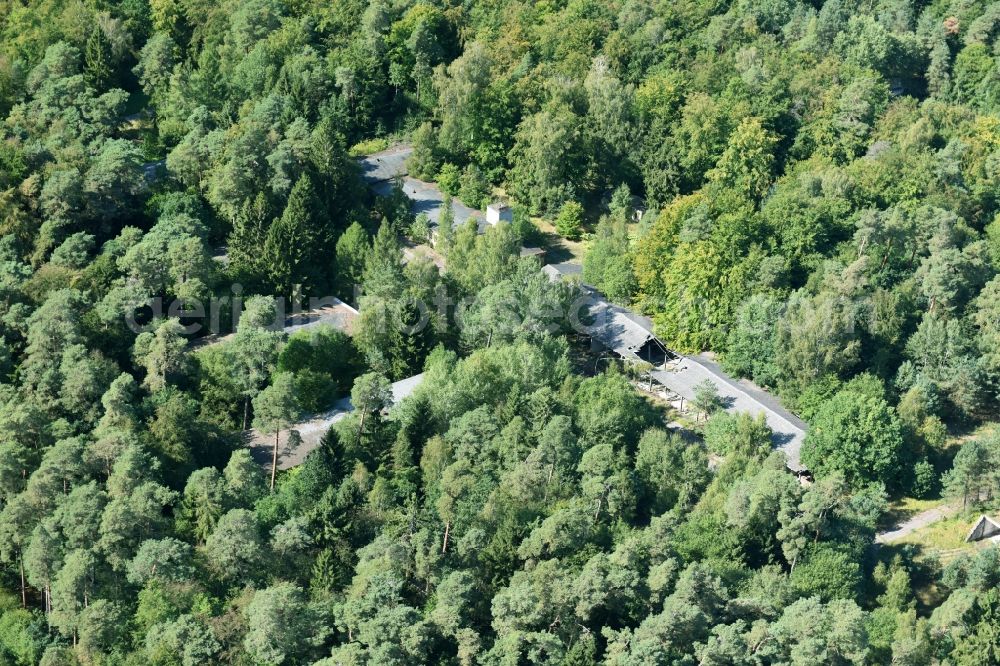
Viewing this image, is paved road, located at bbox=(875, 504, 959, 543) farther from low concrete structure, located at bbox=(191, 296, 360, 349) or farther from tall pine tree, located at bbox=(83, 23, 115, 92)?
tall pine tree, located at bbox=(83, 23, 115, 92)

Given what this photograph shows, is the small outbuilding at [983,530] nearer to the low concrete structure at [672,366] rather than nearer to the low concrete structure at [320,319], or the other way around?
the low concrete structure at [672,366]

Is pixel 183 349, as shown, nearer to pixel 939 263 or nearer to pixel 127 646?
pixel 127 646

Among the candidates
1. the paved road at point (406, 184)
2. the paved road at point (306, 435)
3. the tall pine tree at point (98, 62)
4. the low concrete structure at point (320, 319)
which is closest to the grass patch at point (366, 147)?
the paved road at point (406, 184)

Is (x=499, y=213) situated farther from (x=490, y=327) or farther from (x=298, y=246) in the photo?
(x=490, y=327)

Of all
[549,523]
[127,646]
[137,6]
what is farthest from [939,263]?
[137,6]

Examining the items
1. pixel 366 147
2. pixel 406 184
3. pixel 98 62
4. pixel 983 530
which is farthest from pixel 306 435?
pixel 98 62

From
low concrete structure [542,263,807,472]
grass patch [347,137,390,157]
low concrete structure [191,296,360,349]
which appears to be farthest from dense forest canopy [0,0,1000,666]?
low concrete structure [542,263,807,472]
